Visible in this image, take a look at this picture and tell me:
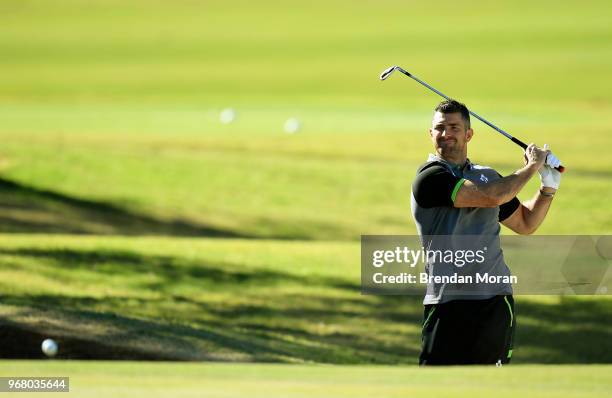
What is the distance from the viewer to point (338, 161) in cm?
2923

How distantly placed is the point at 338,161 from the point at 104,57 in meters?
34.7

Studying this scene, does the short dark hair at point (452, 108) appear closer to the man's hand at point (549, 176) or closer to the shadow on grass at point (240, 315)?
the man's hand at point (549, 176)

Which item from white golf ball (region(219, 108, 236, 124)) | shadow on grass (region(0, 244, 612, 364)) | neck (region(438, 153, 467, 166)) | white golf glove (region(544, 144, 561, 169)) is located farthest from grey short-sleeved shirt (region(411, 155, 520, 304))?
white golf ball (region(219, 108, 236, 124))

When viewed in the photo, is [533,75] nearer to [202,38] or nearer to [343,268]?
[202,38]

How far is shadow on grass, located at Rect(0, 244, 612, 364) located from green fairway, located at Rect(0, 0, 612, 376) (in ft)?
0.14

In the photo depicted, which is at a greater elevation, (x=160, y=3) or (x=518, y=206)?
(x=160, y=3)

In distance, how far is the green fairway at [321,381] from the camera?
616 centimetres

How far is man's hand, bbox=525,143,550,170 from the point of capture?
20.1 feet

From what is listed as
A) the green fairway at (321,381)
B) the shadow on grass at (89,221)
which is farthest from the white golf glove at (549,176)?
the shadow on grass at (89,221)

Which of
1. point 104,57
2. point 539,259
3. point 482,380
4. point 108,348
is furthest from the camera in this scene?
point 104,57

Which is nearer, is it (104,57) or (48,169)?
(48,169)

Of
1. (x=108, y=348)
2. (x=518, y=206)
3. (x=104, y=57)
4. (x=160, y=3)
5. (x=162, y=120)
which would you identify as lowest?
(x=108, y=348)

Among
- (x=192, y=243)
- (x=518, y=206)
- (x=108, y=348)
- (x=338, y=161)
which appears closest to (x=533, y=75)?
(x=338, y=161)

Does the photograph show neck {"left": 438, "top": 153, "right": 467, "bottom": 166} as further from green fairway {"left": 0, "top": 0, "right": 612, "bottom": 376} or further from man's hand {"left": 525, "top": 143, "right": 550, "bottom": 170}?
green fairway {"left": 0, "top": 0, "right": 612, "bottom": 376}
